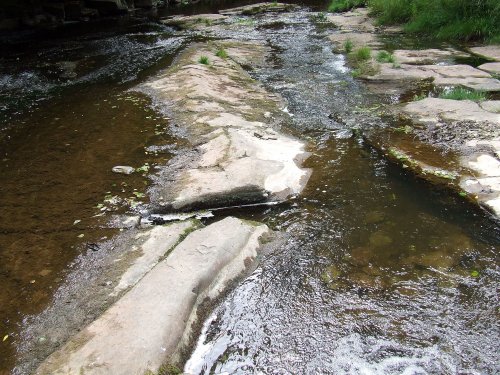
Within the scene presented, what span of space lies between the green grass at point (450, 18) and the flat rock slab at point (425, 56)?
102 cm

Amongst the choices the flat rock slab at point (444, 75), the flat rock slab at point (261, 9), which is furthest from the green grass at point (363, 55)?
the flat rock slab at point (261, 9)

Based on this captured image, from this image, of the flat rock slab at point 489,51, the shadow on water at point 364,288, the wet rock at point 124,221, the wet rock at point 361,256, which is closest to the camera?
the shadow on water at point 364,288

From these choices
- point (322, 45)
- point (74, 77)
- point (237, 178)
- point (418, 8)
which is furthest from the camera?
point (418, 8)

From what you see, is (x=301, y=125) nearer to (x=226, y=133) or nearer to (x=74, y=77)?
(x=226, y=133)

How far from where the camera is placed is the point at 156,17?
736 inches

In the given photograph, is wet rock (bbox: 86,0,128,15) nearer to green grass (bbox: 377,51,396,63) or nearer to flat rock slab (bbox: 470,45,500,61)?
green grass (bbox: 377,51,396,63)

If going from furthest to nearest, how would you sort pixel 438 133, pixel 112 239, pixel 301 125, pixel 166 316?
1. pixel 301 125
2. pixel 438 133
3. pixel 112 239
4. pixel 166 316

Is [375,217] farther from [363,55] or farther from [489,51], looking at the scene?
[489,51]

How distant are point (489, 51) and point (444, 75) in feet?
7.45

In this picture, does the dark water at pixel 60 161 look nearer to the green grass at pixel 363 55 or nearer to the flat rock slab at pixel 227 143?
the flat rock slab at pixel 227 143

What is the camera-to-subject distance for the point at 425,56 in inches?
331

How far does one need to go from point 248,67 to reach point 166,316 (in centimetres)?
716

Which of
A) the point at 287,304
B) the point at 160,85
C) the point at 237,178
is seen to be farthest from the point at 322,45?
the point at 287,304

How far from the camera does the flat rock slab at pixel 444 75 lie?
642cm
